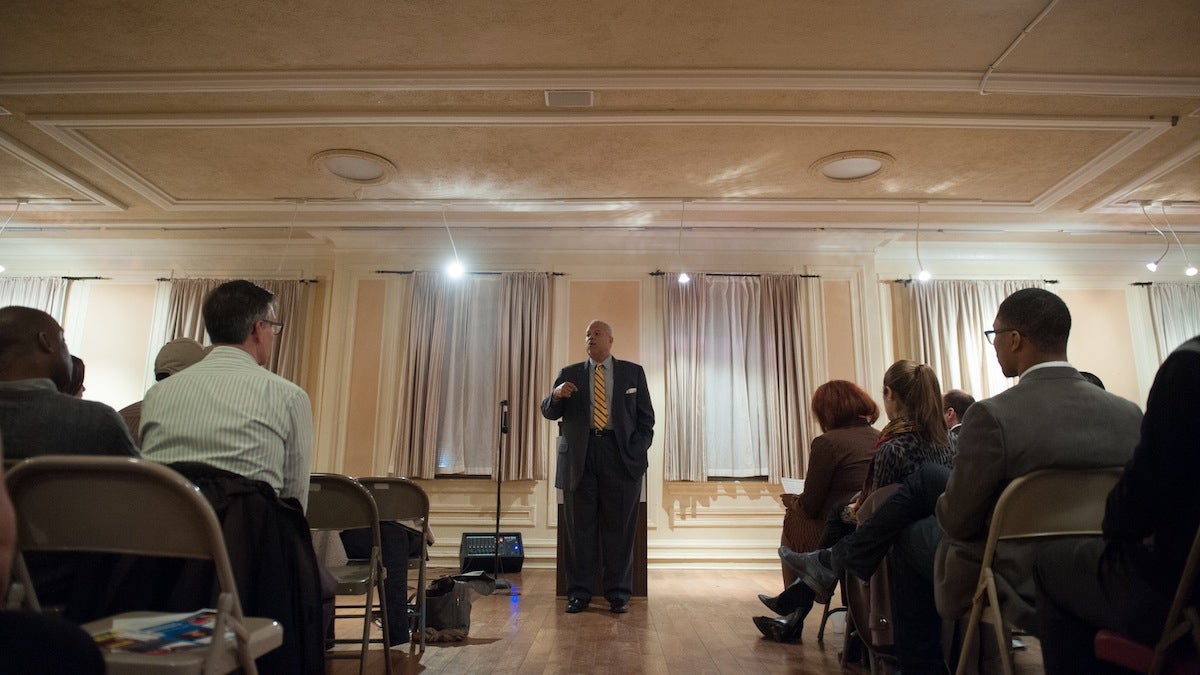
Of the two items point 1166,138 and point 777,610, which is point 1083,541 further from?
point 1166,138

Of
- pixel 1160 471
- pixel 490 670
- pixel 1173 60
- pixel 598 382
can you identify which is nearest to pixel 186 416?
pixel 490 670

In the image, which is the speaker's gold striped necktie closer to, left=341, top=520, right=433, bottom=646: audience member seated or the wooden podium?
the wooden podium

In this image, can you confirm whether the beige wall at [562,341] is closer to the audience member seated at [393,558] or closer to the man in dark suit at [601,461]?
the man in dark suit at [601,461]

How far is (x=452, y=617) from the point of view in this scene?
3150 mm

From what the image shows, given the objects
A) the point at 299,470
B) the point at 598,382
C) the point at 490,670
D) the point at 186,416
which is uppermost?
the point at 598,382

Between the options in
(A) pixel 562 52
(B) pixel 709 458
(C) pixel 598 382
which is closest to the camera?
(A) pixel 562 52

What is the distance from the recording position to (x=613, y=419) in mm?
4207

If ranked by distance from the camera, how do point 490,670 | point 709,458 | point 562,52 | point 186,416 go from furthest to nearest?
point 709,458 < point 562,52 < point 490,670 < point 186,416

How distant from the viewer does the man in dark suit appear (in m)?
3.99

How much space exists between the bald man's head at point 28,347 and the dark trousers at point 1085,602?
2.29 m

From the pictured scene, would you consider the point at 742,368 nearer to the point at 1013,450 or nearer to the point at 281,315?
the point at 281,315

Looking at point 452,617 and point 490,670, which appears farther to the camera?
point 452,617

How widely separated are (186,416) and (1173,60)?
15.5 feet

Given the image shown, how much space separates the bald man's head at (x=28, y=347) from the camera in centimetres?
162
